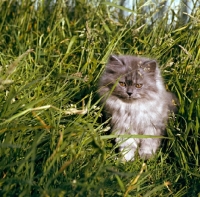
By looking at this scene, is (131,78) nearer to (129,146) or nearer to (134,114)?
(134,114)

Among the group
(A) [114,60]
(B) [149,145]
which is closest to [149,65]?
(A) [114,60]

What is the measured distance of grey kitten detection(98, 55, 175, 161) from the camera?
14.8 feet

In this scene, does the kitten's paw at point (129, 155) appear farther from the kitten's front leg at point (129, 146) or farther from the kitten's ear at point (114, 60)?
the kitten's ear at point (114, 60)

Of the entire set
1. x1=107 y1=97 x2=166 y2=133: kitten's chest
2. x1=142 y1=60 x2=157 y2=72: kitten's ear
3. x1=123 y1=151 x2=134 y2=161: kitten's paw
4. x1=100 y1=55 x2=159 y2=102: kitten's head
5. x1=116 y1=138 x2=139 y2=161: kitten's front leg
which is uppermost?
x1=142 y1=60 x2=157 y2=72: kitten's ear

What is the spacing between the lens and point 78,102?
4367 millimetres

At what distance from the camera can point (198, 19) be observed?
4.92 m

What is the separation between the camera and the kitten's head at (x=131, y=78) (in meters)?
4.55

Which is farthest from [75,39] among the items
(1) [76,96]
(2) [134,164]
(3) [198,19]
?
(2) [134,164]

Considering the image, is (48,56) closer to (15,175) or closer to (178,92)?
(178,92)

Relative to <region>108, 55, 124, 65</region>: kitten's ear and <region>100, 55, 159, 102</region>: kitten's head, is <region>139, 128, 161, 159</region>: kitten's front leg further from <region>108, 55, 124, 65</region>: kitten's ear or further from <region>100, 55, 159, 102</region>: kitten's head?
<region>108, 55, 124, 65</region>: kitten's ear

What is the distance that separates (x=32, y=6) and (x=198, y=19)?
74.1 inches

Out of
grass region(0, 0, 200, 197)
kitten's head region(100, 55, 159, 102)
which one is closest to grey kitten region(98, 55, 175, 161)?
kitten's head region(100, 55, 159, 102)

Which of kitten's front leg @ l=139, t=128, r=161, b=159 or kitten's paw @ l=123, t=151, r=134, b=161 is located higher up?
kitten's front leg @ l=139, t=128, r=161, b=159

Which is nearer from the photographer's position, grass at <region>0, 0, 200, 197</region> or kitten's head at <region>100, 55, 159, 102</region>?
grass at <region>0, 0, 200, 197</region>
